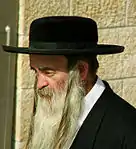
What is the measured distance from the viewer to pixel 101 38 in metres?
5.28

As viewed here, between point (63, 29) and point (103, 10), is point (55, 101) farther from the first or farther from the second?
point (103, 10)

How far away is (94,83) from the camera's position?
3275 millimetres

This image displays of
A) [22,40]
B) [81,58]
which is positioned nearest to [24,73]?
[22,40]

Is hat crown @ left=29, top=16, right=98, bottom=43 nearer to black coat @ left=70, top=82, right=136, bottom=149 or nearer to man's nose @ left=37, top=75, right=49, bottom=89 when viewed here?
man's nose @ left=37, top=75, right=49, bottom=89

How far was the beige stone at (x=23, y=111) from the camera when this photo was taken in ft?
15.7

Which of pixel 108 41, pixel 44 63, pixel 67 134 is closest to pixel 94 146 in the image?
pixel 67 134

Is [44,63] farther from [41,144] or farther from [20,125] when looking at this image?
[20,125]

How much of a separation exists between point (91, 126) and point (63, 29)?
21.5 inches

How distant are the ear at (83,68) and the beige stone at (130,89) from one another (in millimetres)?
2338

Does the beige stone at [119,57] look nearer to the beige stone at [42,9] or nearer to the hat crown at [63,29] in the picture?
the beige stone at [42,9]

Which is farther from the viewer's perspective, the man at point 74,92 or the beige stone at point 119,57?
the beige stone at point 119,57

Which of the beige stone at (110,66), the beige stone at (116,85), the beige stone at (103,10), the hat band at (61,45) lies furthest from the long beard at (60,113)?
the beige stone at (116,85)

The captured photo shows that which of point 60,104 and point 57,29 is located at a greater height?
Answer: point 57,29

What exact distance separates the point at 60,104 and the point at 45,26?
0.43 metres
